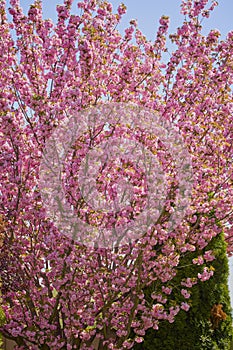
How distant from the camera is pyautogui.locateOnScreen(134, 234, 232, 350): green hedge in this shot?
7.31 metres

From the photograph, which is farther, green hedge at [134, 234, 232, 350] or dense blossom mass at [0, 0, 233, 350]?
green hedge at [134, 234, 232, 350]

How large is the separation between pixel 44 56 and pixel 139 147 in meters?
1.69

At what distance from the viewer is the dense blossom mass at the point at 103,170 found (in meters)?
6.43

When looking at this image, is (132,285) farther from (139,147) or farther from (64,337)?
(139,147)

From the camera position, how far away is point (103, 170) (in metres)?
6.45

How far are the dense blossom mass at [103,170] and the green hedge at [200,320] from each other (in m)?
0.30

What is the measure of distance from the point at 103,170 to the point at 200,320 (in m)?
→ 2.63

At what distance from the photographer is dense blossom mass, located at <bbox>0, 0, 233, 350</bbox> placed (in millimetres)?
6434

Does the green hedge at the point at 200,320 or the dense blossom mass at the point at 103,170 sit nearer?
the dense blossom mass at the point at 103,170

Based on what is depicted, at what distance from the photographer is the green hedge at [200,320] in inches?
288

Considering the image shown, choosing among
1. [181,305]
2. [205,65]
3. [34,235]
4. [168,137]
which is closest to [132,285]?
[181,305]

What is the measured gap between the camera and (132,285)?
6.66m

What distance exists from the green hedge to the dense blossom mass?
0.30 metres

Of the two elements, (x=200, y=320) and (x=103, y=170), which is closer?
(x=103, y=170)
